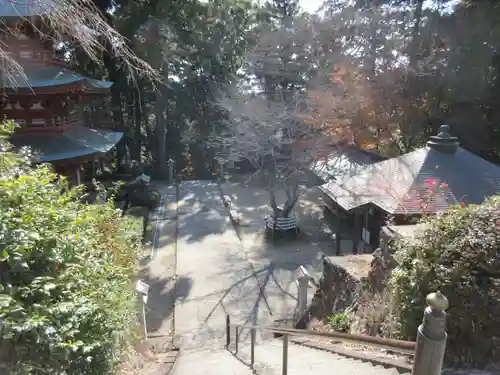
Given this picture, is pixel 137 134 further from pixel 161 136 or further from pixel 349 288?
pixel 349 288

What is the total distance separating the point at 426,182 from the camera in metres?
9.63

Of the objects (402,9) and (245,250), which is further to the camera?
(402,9)

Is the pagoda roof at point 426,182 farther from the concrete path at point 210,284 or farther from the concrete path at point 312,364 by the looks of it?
the concrete path at point 312,364

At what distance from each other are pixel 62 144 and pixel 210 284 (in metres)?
5.58

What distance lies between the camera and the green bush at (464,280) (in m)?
3.54

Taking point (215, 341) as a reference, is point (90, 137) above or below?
above

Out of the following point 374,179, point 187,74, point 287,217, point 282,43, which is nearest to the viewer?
point 374,179

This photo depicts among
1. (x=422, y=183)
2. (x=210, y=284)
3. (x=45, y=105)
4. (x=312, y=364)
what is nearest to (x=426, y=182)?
(x=422, y=183)

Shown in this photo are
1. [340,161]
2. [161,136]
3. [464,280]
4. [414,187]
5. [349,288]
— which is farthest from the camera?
[161,136]

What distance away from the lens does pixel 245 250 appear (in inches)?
500

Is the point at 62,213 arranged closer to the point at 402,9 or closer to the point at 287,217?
the point at 287,217

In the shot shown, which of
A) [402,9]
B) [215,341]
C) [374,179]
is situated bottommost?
[215,341]

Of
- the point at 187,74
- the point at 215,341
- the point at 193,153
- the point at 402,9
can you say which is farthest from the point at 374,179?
the point at 193,153

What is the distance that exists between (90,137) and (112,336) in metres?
10.2
